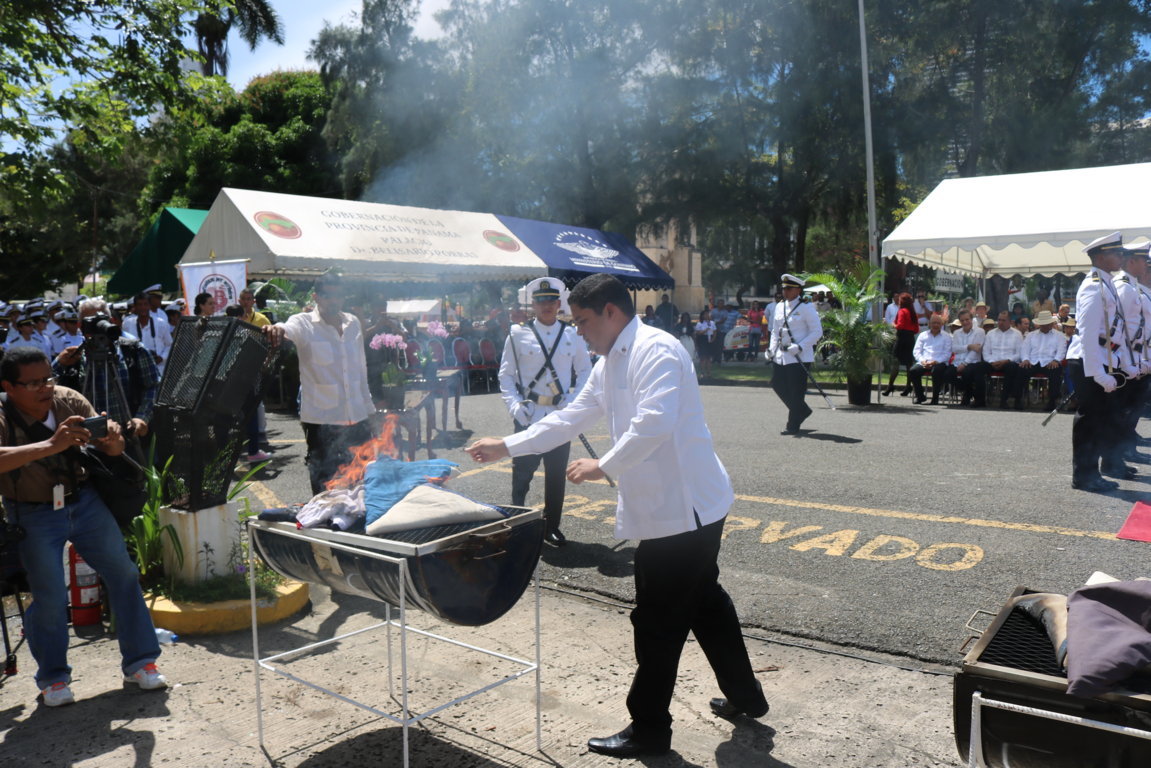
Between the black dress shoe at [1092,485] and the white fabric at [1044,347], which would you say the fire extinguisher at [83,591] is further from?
the white fabric at [1044,347]

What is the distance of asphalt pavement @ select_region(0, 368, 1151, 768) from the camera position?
3566 millimetres

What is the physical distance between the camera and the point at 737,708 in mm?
3666

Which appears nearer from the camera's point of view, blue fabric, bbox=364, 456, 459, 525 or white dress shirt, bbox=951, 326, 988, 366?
blue fabric, bbox=364, 456, 459, 525

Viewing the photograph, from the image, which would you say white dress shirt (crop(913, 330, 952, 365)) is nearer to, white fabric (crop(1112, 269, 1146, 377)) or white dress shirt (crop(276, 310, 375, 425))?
white fabric (crop(1112, 269, 1146, 377))

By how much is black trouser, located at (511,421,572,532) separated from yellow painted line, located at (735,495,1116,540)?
1.95 meters

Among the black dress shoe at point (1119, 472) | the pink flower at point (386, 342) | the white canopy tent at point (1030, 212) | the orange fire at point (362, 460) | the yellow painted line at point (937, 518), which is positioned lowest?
the yellow painted line at point (937, 518)

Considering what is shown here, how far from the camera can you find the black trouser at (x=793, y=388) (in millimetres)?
11070

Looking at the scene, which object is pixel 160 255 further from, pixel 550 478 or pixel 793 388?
pixel 550 478

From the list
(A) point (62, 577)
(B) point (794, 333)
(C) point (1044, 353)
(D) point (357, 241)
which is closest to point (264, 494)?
(A) point (62, 577)

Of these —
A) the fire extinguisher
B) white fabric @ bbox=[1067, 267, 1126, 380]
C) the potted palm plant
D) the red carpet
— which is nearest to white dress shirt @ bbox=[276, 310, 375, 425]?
the fire extinguisher

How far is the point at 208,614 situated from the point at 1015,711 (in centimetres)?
404

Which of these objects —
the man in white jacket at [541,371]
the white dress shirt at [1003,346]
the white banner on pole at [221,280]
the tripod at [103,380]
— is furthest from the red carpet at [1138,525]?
the white banner on pole at [221,280]

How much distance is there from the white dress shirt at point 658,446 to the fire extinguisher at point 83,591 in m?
3.23

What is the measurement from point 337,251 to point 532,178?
448 inches
